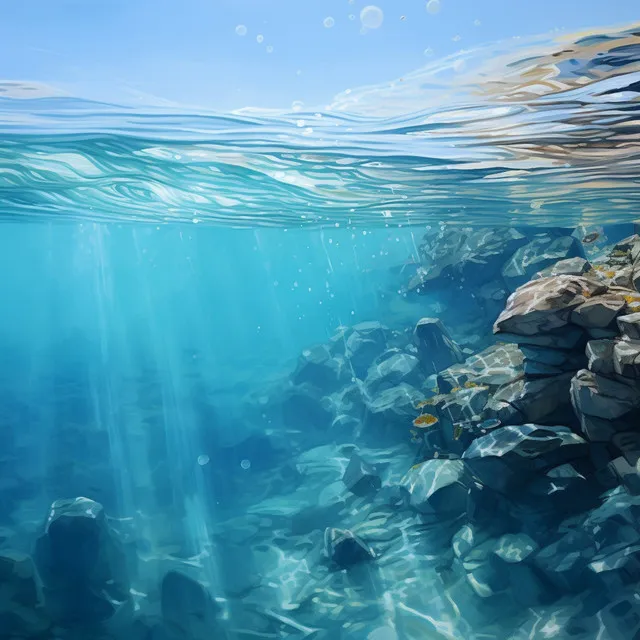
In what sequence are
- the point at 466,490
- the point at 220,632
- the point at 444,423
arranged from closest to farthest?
the point at 220,632, the point at 466,490, the point at 444,423

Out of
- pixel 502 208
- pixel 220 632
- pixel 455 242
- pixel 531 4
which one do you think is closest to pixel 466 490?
pixel 220 632

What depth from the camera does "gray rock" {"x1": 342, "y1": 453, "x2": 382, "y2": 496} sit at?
597 inches

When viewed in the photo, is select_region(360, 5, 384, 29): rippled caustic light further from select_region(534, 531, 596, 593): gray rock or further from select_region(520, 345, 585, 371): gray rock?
select_region(534, 531, 596, 593): gray rock

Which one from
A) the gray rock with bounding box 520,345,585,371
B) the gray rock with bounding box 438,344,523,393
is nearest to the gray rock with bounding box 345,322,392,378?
the gray rock with bounding box 438,344,523,393

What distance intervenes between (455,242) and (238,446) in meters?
15.8

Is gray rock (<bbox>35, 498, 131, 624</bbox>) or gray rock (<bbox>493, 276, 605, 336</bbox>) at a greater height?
gray rock (<bbox>493, 276, 605, 336</bbox>)

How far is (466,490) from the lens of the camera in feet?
38.2

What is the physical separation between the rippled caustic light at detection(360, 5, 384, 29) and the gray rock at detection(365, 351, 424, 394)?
16.4 meters

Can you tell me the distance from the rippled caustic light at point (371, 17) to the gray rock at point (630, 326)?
713 cm

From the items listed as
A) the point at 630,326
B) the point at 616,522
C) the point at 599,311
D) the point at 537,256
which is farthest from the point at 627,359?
the point at 537,256

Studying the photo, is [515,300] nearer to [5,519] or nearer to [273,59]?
[273,59]

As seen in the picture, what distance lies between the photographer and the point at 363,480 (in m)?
15.2

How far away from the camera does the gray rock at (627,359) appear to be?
8647 millimetres

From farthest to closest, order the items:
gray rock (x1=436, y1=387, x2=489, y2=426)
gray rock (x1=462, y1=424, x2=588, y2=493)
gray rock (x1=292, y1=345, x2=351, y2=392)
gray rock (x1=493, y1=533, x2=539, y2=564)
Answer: gray rock (x1=292, y1=345, x2=351, y2=392), gray rock (x1=436, y1=387, x2=489, y2=426), gray rock (x1=462, y1=424, x2=588, y2=493), gray rock (x1=493, y1=533, x2=539, y2=564)
